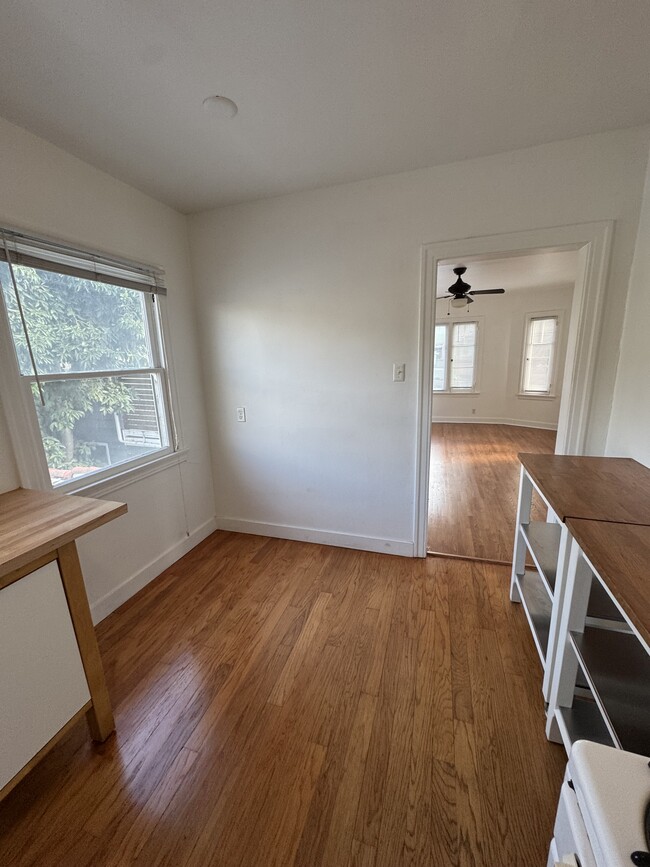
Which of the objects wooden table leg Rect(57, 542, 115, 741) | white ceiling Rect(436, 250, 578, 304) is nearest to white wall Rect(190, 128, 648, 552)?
wooden table leg Rect(57, 542, 115, 741)

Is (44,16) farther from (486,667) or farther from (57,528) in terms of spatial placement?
(486,667)

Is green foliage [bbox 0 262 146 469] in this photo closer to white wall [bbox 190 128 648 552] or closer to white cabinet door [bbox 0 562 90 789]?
white wall [bbox 190 128 648 552]

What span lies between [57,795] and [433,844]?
125 cm

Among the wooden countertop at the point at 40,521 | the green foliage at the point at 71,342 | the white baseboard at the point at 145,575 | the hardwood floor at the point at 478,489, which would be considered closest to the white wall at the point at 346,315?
the white baseboard at the point at 145,575

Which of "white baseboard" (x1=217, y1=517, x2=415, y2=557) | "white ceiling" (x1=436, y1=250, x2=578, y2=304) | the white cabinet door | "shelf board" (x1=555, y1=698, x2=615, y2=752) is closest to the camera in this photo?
the white cabinet door

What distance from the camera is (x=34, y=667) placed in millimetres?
1091

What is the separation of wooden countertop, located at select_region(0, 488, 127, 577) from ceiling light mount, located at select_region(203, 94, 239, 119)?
1.65 metres

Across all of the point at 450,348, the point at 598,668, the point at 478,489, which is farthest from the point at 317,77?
the point at 450,348

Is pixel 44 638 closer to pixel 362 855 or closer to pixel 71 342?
pixel 362 855

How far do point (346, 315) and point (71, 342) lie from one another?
1.57m

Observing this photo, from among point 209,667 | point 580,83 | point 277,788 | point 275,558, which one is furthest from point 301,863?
point 580,83

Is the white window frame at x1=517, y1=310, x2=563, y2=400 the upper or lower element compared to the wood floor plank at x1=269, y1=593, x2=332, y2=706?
upper

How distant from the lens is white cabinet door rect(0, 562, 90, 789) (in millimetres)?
1020

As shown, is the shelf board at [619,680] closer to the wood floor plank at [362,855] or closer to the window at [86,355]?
the wood floor plank at [362,855]
